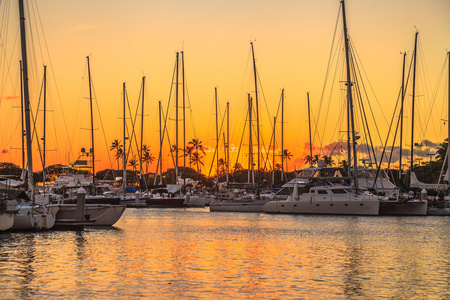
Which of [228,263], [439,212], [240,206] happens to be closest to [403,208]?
[439,212]

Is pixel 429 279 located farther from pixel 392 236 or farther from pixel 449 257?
pixel 392 236

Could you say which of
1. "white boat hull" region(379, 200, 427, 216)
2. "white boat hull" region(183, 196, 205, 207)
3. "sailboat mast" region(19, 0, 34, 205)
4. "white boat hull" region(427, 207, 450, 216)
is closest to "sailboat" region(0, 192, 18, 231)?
"sailboat mast" region(19, 0, 34, 205)

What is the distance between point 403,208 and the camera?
69.8 metres

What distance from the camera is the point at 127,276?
92.6 ft

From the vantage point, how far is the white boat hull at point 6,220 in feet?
144

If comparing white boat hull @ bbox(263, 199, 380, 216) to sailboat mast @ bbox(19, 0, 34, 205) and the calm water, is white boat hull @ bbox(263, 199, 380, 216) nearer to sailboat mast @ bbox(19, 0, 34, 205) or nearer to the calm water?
the calm water

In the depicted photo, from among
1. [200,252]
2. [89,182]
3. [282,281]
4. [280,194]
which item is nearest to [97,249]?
[200,252]

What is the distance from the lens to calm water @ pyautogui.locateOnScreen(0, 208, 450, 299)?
24875mm

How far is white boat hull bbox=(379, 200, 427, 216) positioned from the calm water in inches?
558

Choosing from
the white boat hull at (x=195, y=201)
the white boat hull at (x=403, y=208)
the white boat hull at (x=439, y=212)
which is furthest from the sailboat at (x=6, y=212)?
the white boat hull at (x=195, y=201)

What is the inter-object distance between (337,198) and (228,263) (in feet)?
124

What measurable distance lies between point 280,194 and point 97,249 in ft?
138

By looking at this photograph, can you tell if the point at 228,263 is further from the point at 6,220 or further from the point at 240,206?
the point at 240,206

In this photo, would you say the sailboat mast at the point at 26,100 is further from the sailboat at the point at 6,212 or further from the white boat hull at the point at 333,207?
the white boat hull at the point at 333,207
